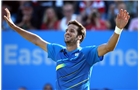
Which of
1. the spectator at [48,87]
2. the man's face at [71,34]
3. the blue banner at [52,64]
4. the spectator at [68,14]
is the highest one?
the spectator at [68,14]

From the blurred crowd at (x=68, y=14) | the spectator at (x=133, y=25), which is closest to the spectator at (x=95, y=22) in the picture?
the blurred crowd at (x=68, y=14)

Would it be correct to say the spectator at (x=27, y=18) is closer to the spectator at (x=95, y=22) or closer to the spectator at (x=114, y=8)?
the spectator at (x=95, y=22)

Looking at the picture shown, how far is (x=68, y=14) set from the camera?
12.8 metres

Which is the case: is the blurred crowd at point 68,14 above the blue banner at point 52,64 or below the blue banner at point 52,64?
above

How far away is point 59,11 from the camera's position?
12969 mm

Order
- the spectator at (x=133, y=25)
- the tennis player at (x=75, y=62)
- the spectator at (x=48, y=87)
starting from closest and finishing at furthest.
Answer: the tennis player at (x=75, y=62) → the spectator at (x=48, y=87) → the spectator at (x=133, y=25)

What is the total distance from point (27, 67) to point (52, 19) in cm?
155

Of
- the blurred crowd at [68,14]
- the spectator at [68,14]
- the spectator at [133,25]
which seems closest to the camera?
the spectator at [133,25]

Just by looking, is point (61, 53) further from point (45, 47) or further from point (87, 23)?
point (87, 23)

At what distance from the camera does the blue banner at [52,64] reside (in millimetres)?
12039

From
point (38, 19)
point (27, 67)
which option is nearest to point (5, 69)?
point (27, 67)

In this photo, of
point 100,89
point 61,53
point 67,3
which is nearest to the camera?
point 61,53

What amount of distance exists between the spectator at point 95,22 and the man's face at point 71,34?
19.3 feet

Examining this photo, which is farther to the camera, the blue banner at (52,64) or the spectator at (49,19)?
the spectator at (49,19)
